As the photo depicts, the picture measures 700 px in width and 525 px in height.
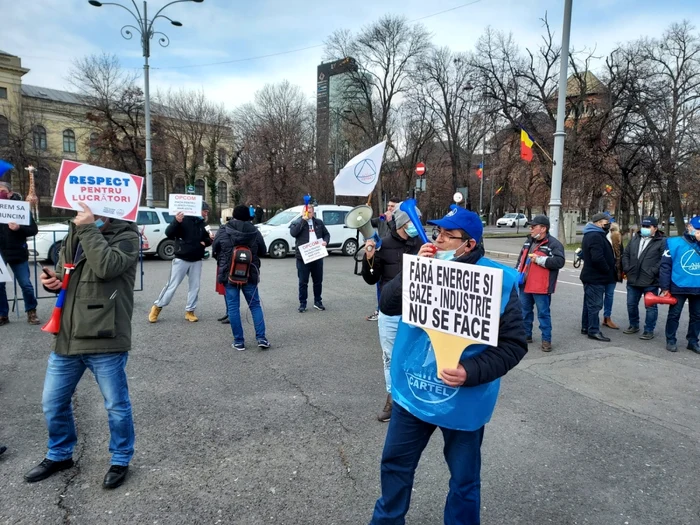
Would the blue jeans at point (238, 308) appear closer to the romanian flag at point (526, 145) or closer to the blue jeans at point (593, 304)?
the blue jeans at point (593, 304)

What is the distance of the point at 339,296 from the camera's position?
988cm

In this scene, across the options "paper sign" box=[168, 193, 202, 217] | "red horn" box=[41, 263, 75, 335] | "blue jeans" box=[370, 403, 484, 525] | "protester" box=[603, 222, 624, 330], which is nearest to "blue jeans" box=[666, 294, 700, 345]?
"protester" box=[603, 222, 624, 330]

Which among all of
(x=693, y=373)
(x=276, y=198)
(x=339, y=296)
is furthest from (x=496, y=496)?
(x=276, y=198)

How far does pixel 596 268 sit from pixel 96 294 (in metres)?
6.47

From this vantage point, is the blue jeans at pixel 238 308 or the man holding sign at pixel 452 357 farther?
the blue jeans at pixel 238 308

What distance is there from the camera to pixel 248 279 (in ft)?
19.5

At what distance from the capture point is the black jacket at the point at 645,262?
6.98 meters

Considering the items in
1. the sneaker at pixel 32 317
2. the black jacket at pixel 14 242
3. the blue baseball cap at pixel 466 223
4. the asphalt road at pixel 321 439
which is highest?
the blue baseball cap at pixel 466 223

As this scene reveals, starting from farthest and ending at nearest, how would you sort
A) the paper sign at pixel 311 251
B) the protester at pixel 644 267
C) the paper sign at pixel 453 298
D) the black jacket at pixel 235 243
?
the paper sign at pixel 311 251 → the protester at pixel 644 267 → the black jacket at pixel 235 243 → the paper sign at pixel 453 298

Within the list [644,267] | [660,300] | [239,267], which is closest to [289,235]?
[239,267]

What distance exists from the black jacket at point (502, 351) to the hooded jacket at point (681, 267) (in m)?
5.38

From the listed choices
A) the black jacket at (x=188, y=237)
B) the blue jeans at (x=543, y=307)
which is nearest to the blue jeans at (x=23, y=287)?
the black jacket at (x=188, y=237)

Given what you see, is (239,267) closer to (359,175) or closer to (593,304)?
(359,175)

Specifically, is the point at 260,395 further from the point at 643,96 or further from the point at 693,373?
the point at 643,96
